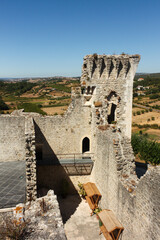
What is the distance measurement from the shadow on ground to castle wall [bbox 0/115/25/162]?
3690mm

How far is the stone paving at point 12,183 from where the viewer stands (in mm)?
6827

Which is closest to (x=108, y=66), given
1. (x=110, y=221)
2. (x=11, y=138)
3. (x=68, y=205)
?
(x=11, y=138)

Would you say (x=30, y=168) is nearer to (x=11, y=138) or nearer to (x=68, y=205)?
(x=11, y=138)

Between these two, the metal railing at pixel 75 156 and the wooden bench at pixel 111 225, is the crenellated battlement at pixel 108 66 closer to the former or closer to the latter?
the metal railing at pixel 75 156

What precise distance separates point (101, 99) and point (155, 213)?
7223 mm

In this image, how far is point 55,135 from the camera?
1171 cm

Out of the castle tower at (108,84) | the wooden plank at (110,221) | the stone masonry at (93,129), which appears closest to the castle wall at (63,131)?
the stone masonry at (93,129)

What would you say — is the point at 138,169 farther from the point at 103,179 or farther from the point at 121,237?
the point at 121,237

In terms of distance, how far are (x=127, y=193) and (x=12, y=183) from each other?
16.4ft

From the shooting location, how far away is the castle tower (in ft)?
35.0

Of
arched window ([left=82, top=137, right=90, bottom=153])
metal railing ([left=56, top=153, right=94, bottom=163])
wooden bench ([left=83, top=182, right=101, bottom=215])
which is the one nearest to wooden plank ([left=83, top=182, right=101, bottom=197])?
wooden bench ([left=83, top=182, right=101, bottom=215])

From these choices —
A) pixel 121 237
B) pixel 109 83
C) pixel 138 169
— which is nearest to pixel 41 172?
pixel 121 237

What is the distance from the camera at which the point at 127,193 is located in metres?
6.68

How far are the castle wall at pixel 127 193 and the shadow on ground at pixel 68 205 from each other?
1.89 metres
